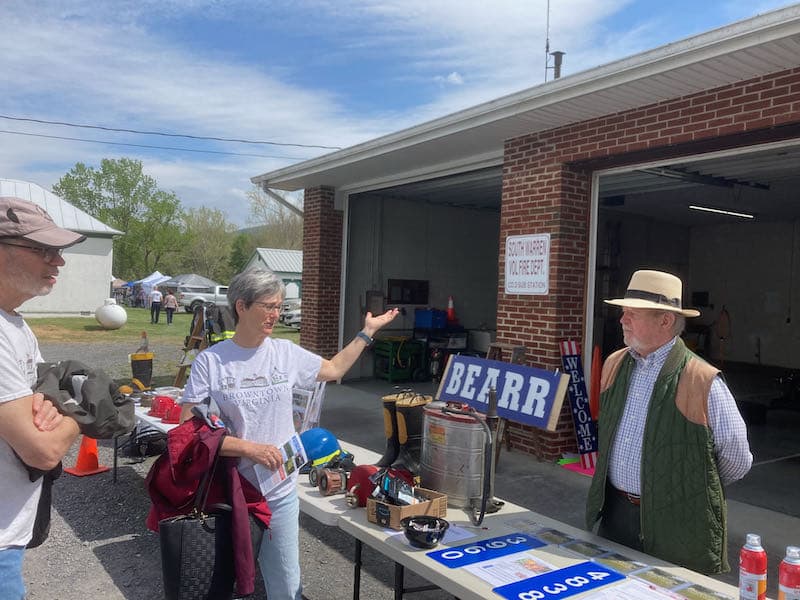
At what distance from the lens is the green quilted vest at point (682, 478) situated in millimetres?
2395

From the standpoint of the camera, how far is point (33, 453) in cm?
171

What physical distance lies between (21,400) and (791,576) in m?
2.32

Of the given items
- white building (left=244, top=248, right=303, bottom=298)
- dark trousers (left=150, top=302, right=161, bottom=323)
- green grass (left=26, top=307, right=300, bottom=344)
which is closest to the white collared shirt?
green grass (left=26, top=307, right=300, bottom=344)

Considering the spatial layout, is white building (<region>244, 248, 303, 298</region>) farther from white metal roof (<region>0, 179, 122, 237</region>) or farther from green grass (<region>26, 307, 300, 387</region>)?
white metal roof (<region>0, 179, 122, 237</region>)

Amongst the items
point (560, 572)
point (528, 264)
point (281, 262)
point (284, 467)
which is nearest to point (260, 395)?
point (284, 467)

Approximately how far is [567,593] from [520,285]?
4.99 metres

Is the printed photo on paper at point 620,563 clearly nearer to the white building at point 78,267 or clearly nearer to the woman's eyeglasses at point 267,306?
the woman's eyeglasses at point 267,306

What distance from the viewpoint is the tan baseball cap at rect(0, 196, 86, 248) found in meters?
1.84

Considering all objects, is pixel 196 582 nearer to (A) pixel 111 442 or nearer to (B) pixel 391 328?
(A) pixel 111 442

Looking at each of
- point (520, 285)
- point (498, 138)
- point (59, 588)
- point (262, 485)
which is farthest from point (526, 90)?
point (59, 588)

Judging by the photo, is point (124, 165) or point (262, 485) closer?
point (262, 485)

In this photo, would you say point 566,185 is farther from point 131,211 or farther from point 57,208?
point 131,211

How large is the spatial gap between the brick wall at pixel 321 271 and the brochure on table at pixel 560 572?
27.9 feet

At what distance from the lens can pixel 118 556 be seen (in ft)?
14.3
